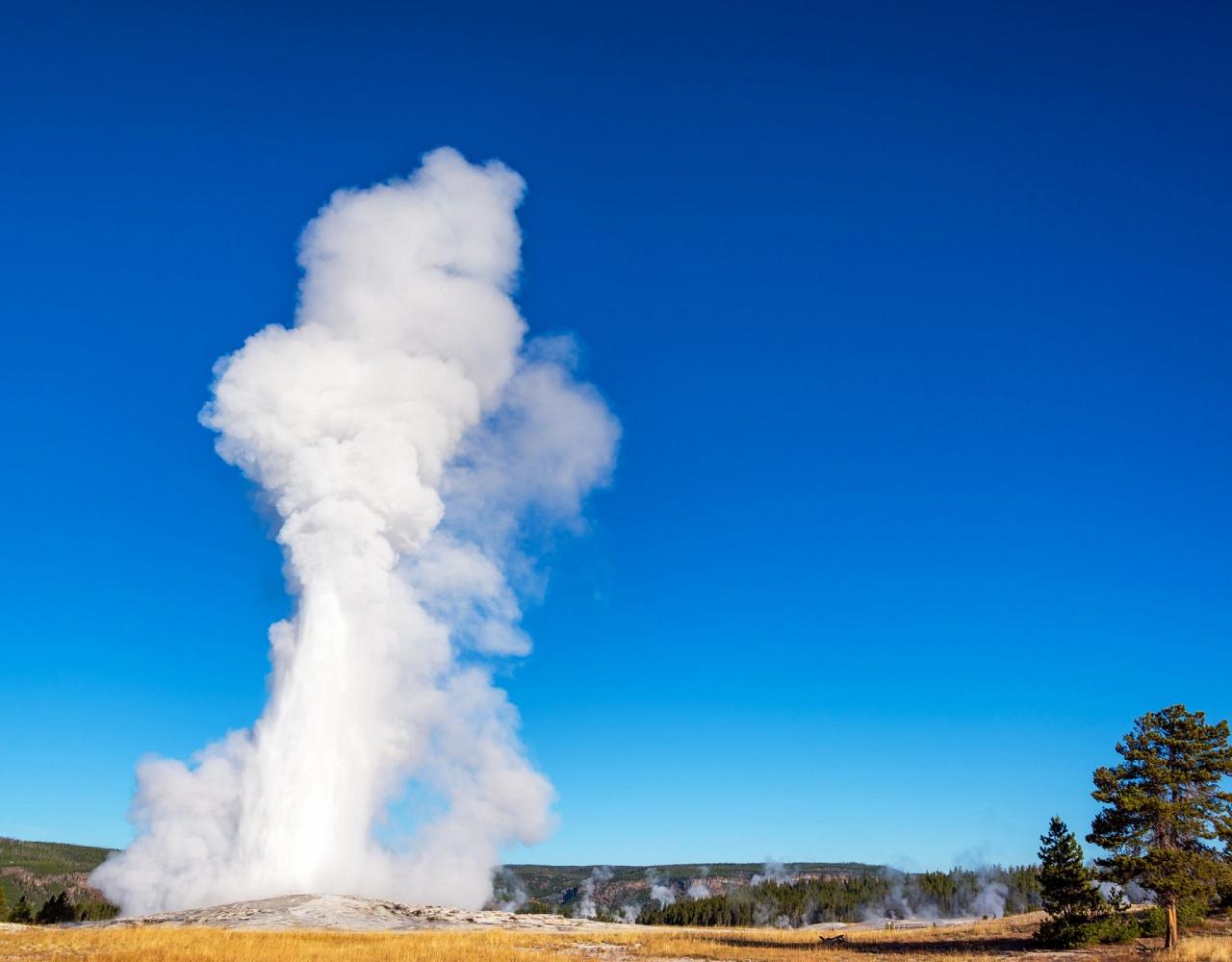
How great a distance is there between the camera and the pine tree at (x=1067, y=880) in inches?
1287

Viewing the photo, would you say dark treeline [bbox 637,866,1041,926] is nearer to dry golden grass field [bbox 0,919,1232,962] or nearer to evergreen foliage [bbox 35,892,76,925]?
evergreen foliage [bbox 35,892,76,925]

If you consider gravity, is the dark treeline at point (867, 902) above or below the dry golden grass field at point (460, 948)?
below

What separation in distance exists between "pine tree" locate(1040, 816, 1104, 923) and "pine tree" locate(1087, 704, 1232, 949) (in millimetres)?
2640

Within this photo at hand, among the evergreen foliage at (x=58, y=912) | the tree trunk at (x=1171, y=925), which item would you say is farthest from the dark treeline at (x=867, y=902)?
the tree trunk at (x=1171, y=925)

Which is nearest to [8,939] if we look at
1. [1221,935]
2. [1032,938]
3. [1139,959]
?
[1139,959]

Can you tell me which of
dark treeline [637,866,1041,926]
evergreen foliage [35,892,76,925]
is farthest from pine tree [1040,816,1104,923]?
dark treeline [637,866,1041,926]

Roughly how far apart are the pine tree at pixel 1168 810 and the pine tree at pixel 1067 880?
8.66ft

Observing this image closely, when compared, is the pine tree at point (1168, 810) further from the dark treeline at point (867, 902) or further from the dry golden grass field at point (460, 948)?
the dark treeline at point (867, 902)

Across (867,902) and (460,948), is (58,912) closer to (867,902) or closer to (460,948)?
(460,948)

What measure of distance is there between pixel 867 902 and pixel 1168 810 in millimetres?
122123

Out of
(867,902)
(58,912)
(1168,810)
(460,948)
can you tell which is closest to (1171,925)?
(1168,810)

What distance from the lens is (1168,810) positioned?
29.2 metres

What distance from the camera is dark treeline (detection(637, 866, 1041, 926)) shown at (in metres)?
127

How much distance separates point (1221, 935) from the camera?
33562mm
